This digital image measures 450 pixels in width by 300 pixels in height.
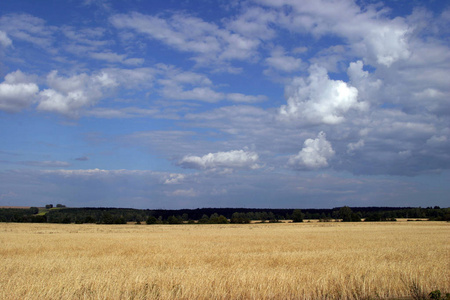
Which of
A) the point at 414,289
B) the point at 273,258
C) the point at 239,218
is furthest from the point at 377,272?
the point at 239,218

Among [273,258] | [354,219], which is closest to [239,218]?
[354,219]

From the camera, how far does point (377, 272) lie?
14742 mm

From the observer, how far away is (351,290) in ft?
41.4

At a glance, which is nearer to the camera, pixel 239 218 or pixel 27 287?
pixel 27 287

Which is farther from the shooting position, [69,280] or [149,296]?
[69,280]

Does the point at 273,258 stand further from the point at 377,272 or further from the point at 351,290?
the point at 351,290

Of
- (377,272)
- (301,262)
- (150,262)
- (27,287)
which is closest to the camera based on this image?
(27,287)

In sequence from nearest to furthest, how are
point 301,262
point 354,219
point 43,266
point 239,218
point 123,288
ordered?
point 123,288
point 43,266
point 301,262
point 239,218
point 354,219

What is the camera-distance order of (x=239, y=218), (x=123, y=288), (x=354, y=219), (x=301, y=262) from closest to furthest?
(x=123, y=288) < (x=301, y=262) < (x=239, y=218) < (x=354, y=219)

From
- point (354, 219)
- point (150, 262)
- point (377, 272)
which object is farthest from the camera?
point (354, 219)

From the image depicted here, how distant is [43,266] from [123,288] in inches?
331

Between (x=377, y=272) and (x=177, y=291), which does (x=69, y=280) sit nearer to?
(x=177, y=291)

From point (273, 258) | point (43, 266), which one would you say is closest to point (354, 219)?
point (273, 258)

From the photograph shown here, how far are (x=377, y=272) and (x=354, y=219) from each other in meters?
128
